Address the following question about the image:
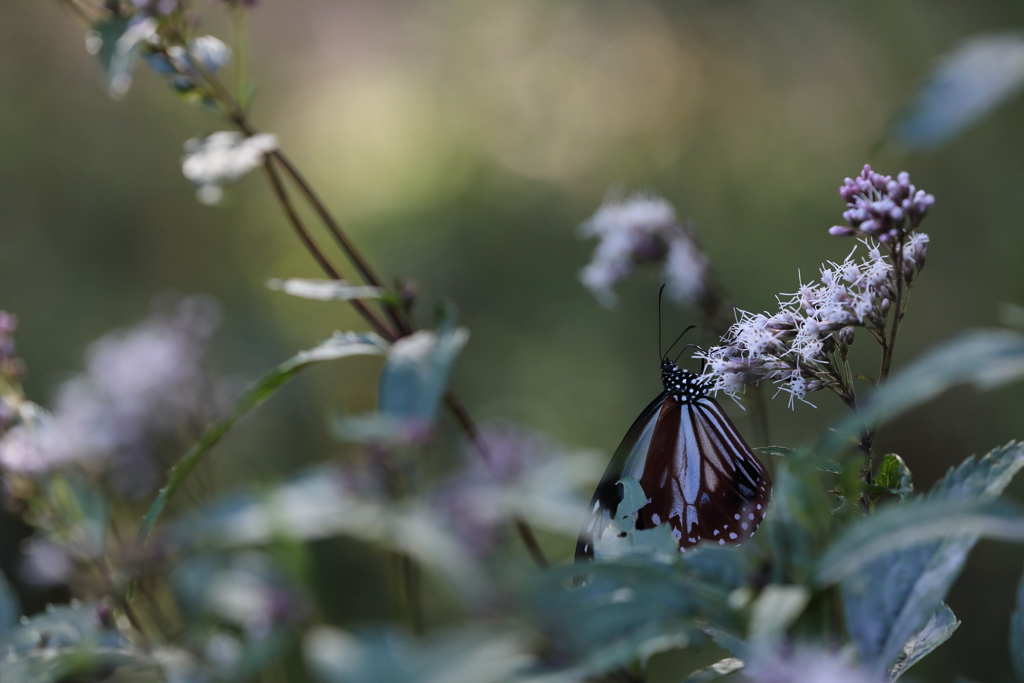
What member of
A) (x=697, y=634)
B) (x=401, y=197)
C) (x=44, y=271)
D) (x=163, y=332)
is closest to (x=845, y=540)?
(x=697, y=634)

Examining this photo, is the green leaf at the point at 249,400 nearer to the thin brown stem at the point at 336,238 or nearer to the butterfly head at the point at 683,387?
the thin brown stem at the point at 336,238

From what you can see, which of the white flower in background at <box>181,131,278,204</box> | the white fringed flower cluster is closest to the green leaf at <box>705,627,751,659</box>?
the white fringed flower cluster

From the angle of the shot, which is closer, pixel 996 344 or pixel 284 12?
pixel 996 344

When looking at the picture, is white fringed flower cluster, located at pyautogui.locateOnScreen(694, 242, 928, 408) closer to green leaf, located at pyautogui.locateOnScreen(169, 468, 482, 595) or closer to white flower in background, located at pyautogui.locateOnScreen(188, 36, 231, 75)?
green leaf, located at pyautogui.locateOnScreen(169, 468, 482, 595)

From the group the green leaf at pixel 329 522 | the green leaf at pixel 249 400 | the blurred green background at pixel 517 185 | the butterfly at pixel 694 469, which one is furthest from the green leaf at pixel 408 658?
the blurred green background at pixel 517 185

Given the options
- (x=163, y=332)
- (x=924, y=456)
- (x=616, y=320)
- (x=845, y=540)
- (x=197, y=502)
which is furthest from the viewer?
(x=616, y=320)

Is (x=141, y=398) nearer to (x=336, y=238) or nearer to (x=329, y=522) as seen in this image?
(x=336, y=238)

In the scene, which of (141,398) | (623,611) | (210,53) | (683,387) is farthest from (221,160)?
(683,387)

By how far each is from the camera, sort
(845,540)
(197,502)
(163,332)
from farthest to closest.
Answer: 1. (163,332)
2. (197,502)
3. (845,540)

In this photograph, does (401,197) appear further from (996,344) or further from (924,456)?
(996,344)
